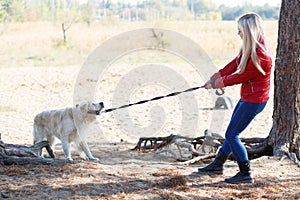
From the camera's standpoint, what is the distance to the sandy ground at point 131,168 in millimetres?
5141

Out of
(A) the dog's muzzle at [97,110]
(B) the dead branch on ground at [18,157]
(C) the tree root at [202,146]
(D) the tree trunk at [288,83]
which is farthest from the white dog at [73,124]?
(D) the tree trunk at [288,83]

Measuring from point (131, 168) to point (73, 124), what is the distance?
2016 millimetres

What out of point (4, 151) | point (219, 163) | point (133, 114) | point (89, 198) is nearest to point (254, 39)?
point (219, 163)

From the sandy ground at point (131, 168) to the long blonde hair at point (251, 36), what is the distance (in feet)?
4.41

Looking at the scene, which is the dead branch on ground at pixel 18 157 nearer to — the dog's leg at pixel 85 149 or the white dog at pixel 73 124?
the white dog at pixel 73 124

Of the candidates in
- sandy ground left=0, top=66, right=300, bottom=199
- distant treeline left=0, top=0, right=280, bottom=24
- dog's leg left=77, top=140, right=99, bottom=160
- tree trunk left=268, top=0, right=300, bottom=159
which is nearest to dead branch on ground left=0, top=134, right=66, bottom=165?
sandy ground left=0, top=66, right=300, bottom=199

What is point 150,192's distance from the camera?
5117mm

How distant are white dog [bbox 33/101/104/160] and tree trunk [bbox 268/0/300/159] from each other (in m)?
2.76

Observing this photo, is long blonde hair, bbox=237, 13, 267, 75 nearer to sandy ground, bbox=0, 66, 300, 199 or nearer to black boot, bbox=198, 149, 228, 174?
black boot, bbox=198, 149, 228, 174

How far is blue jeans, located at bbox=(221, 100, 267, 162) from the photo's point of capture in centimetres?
536

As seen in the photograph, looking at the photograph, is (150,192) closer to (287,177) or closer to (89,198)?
(89,198)

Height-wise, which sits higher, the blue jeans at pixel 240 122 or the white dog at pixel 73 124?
the blue jeans at pixel 240 122

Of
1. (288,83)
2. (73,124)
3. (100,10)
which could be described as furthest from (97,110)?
(100,10)

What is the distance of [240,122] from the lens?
5.42 metres
